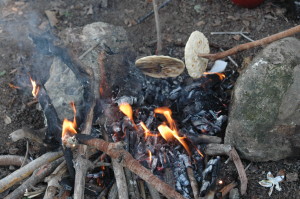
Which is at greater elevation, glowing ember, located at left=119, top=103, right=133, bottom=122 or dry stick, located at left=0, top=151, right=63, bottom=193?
glowing ember, located at left=119, top=103, right=133, bottom=122

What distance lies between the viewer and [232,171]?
3.97m

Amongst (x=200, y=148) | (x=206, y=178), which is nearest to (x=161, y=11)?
(x=200, y=148)

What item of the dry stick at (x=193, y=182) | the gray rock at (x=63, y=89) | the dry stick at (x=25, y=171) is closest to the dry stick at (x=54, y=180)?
the dry stick at (x=25, y=171)

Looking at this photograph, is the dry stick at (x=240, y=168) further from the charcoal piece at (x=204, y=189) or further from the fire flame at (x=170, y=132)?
the fire flame at (x=170, y=132)

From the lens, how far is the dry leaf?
4.29 m

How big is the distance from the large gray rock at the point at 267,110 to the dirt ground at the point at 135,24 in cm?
131

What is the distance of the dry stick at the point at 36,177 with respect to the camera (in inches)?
148

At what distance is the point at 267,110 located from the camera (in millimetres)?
3887

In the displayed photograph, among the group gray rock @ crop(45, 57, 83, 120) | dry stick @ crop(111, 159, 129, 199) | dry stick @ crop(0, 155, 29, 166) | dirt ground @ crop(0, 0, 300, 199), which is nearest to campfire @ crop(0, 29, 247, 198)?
dry stick @ crop(111, 159, 129, 199)

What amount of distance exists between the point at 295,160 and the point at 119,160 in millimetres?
2206

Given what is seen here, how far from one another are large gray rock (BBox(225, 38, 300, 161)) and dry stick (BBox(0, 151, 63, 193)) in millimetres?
2167

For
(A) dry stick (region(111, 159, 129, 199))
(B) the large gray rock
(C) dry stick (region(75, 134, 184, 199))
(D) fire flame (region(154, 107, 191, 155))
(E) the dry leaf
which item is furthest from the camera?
(E) the dry leaf

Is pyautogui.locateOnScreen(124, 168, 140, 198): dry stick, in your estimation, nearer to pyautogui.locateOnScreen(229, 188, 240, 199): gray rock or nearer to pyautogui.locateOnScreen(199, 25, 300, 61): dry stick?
pyautogui.locateOnScreen(229, 188, 240, 199): gray rock

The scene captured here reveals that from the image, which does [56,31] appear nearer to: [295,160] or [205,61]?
[205,61]
